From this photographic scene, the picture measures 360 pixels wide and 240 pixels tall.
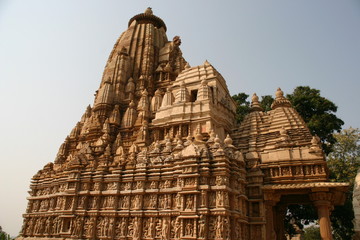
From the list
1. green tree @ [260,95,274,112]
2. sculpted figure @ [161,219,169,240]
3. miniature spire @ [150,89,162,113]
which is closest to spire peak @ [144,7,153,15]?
miniature spire @ [150,89,162,113]

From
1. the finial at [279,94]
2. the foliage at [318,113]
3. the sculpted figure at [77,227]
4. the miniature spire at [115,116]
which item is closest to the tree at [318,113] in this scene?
the foliage at [318,113]

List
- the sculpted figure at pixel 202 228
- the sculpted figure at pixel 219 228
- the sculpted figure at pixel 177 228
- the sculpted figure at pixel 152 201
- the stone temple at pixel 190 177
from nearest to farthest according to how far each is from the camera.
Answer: the sculpted figure at pixel 219 228, the sculpted figure at pixel 202 228, the sculpted figure at pixel 177 228, the stone temple at pixel 190 177, the sculpted figure at pixel 152 201

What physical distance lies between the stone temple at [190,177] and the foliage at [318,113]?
26.9 feet

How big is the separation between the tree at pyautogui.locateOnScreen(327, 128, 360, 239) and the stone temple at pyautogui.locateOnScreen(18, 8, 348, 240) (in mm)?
8497

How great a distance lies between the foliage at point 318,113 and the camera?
80.8 feet

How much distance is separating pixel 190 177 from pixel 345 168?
17.8 m

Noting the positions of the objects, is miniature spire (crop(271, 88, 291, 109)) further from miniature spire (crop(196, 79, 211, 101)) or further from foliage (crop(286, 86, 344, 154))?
foliage (crop(286, 86, 344, 154))

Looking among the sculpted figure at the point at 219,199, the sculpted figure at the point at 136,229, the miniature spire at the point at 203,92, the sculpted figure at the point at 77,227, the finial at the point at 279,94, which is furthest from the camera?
the finial at the point at 279,94

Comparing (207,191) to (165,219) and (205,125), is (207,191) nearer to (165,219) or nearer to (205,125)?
(165,219)

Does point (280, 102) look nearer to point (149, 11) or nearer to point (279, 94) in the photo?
point (279, 94)

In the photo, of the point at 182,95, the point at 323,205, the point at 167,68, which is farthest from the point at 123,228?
the point at 167,68

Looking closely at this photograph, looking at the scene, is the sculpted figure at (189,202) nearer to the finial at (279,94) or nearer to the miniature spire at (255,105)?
the miniature spire at (255,105)

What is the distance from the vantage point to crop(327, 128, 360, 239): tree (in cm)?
2200

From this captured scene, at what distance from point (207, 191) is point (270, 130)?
251 inches
